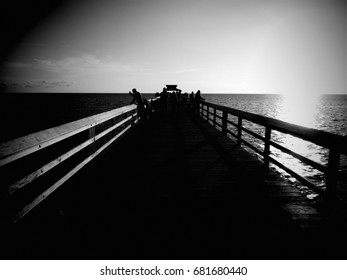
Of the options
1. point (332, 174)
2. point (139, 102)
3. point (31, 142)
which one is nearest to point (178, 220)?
point (31, 142)

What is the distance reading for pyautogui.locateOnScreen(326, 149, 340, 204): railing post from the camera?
8.98 ft

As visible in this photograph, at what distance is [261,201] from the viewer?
3373mm

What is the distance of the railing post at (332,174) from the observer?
274 cm

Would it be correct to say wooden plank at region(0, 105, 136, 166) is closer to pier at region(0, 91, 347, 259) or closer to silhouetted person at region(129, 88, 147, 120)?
pier at region(0, 91, 347, 259)

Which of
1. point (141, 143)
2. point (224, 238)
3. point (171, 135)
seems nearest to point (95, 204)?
point (224, 238)

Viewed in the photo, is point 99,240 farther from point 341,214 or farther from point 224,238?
point 341,214

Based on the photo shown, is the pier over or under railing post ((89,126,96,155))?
A: under

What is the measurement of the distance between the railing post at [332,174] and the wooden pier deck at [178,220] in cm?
24

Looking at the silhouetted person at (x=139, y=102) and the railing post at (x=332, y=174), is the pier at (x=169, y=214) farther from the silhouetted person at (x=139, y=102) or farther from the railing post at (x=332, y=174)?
the silhouetted person at (x=139, y=102)

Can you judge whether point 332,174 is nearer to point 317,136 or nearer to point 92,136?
point 317,136

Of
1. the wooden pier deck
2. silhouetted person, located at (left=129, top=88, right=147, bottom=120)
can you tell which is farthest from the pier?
silhouetted person, located at (left=129, top=88, right=147, bottom=120)

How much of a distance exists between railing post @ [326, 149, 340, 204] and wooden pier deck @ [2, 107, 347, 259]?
0.24 meters

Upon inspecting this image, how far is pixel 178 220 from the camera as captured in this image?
2.85 meters
